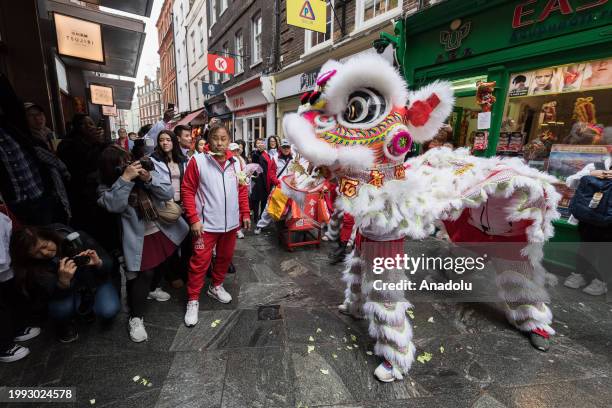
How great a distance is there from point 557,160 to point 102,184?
16.8 feet

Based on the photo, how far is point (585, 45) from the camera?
323 cm

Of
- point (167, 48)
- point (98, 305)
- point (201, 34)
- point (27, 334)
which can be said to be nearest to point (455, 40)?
point (98, 305)

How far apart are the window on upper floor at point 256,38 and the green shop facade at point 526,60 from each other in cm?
750

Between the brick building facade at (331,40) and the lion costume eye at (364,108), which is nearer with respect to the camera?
the lion costume eye at (364,108)

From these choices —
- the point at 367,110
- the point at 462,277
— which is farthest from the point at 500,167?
the point at 462,277

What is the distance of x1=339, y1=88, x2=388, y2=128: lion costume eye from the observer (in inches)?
65.6

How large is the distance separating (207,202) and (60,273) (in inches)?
44.9

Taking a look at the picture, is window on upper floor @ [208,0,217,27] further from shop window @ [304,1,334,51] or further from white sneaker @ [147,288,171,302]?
white sneaker @ [147,288,171,302]

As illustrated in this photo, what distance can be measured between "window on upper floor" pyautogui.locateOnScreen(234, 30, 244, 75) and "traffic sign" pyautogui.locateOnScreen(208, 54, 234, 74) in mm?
1651

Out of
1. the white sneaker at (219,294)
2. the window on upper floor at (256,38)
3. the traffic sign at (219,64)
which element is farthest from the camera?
the window on upper floor at (256,38)

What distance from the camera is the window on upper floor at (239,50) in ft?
40.1

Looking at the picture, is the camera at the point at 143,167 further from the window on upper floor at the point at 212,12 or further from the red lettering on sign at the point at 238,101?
the window on upper floor at the point at 212,12

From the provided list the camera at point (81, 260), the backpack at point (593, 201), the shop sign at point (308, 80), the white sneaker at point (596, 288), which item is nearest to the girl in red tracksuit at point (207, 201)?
the camera at point (81, 260)

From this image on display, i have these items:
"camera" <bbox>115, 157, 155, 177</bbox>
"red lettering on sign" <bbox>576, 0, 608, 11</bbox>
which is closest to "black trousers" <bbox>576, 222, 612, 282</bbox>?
"red lettering on sign" <bbox>576, 0, 608, 11</bbox>
